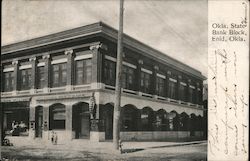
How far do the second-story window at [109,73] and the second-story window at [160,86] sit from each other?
0.95 m

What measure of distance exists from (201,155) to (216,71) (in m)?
1.55

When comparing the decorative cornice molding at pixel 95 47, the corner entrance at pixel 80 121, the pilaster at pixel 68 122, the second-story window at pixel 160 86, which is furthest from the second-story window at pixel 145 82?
the pilaster at pixel 68 122

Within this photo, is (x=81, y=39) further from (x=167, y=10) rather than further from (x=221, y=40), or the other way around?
(x=221, y=40)

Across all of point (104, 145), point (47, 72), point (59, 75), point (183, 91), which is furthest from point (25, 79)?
point (183, 91)

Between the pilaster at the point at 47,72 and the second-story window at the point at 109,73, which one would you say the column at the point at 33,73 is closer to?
the pilaster at the point at 47,72

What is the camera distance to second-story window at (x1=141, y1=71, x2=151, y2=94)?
28.0 ft

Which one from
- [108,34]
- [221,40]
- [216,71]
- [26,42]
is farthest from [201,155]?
[26,42]

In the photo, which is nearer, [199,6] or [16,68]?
[199,6]

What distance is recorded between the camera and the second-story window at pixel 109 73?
8.20 meters

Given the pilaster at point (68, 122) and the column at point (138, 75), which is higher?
the column at point (138, 75)

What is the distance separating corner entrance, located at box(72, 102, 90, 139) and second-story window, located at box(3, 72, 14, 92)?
5.45ft

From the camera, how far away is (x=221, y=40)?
7.15 meters

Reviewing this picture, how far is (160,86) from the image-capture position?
856 centimetres

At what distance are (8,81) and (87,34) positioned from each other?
2.19 m
